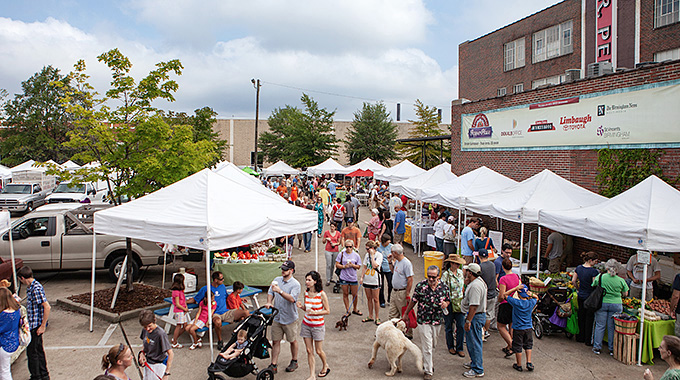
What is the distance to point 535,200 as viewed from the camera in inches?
433

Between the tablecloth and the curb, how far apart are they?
1.72m

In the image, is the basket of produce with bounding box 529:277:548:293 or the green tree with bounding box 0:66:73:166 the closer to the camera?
the basket of produce with bounding box 529:277:548:293

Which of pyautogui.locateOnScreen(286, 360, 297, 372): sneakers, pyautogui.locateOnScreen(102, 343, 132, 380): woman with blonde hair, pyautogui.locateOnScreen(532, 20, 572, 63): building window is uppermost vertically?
pyautogui.locateOnScreen(532, 20, 572, 63): building window

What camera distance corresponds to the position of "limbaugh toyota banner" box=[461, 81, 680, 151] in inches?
424

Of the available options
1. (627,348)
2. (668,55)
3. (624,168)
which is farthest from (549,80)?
(627,348)

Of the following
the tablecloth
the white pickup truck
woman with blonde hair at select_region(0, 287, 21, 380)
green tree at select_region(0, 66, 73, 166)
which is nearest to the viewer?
woman with blonde hair at select_region(0, 287, 21, 380)

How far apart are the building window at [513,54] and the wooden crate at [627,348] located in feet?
72.0

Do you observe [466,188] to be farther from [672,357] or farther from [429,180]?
[672,357]

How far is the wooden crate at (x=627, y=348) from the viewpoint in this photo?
24.4 feet

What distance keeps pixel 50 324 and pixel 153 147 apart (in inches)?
174

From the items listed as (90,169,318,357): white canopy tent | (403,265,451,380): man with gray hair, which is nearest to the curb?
(90,169,318,357): white canopy tent

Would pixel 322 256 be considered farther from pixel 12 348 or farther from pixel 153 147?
pixel 12 348

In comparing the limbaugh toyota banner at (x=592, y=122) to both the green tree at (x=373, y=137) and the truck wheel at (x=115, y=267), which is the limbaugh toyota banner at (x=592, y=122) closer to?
the truck wheel at (x=115, y=267)

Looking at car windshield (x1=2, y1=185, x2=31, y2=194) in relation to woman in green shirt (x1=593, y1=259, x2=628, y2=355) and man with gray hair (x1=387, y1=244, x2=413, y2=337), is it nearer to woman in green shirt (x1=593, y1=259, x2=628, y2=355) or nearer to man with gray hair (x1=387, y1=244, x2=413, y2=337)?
man with gray hair (x1=387, y1=244, x2=413, y2=337)
